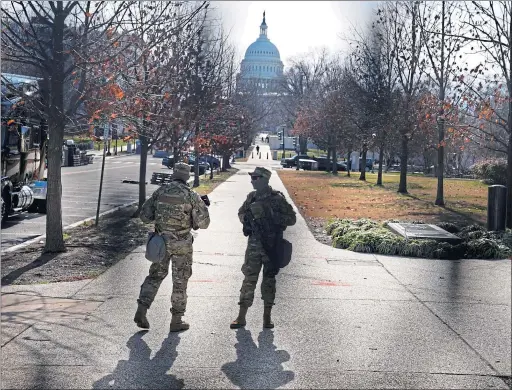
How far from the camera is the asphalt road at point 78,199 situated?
43.5 feet

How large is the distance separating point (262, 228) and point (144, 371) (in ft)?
4.41

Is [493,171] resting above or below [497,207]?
above

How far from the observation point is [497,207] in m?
10.9

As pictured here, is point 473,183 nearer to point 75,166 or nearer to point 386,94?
point 386,94

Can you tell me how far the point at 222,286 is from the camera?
6.96 metres

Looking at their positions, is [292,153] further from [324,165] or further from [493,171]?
[493,171]

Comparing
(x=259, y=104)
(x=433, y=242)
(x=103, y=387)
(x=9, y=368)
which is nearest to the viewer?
(x=103, y=387)

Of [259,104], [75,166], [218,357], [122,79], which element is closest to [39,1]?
[122,79]

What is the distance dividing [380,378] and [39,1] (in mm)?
7128

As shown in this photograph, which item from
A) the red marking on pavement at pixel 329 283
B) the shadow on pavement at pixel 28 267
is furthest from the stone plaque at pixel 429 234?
Answer: the shadow on pavement at pixel 28 267

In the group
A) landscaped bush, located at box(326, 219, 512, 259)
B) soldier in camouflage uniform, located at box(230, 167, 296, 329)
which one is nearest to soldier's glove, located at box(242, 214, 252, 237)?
soldier in camouflage uniform, located at box(230, 167, 296, 329)

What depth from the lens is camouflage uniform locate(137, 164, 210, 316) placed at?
537 cm

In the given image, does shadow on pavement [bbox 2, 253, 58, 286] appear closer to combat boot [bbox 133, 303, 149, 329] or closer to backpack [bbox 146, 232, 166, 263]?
combat boot [bbox 133, 303, 149, 329]

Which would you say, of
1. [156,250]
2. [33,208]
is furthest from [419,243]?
[33,208]
